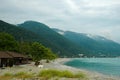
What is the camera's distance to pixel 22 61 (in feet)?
301

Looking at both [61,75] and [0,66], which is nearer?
[61,75]

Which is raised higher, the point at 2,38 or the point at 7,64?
the point at 2,38

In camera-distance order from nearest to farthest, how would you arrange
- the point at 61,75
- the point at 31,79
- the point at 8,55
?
the point at 31,79 < the point at 61,75 < the point at 8,55

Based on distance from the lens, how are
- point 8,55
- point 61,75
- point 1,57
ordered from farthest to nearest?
1. point 8,55
2. point 1,57
3. point 61,75

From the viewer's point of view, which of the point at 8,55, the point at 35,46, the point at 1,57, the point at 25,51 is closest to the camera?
the point at 1,57

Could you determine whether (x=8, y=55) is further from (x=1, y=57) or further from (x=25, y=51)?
(x=25, y=51)

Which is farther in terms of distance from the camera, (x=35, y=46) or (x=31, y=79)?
(x=35, y=46)

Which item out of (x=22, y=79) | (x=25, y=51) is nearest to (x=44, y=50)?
(x=25, y=51)

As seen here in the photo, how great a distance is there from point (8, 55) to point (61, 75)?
33.7 m

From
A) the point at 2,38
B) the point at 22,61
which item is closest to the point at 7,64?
the point at 22,61

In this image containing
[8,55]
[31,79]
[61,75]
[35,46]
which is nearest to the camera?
[31,79]

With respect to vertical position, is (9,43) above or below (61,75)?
above

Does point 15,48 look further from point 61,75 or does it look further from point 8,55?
point 61,75

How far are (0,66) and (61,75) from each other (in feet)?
99.1
